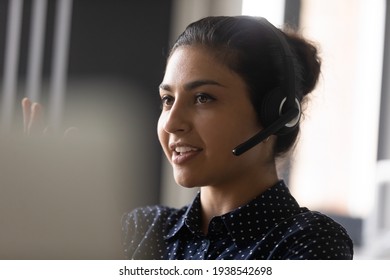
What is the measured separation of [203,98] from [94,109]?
0.21 meters

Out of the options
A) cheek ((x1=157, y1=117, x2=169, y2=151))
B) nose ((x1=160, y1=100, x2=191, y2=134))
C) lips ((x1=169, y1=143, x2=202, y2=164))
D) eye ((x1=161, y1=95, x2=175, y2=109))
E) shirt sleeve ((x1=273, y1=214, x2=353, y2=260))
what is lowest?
shirt sleeve ((x1=273, y1=214, x2=353, y2=260))

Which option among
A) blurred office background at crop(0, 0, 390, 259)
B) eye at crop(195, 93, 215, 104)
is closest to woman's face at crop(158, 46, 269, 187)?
eye at crop(195, 93, 215, 104)

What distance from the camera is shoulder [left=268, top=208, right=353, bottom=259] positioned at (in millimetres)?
799

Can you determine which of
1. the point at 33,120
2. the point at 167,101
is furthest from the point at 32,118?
the point at 167,101

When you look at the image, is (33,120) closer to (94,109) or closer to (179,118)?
(94,109)

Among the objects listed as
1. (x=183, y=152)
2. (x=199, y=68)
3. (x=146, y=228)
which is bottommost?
(x=146, y=228)

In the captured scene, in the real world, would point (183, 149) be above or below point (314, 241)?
above

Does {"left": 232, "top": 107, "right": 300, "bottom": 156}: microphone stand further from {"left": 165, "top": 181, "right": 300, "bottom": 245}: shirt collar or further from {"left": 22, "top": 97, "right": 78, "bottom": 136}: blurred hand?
{"left": 22, "top": 97, "right": 78, "bottom": 136}: blurred hand

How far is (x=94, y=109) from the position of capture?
0.95m

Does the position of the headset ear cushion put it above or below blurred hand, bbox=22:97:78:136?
above

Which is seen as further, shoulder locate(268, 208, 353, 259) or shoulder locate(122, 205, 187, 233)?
shoulder locate(122, 205, 187, 233)

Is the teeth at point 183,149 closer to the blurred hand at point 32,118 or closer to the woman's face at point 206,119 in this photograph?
the woman's face at point 206,119

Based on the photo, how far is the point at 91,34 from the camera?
38.4 inches

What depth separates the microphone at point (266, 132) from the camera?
0.83m
